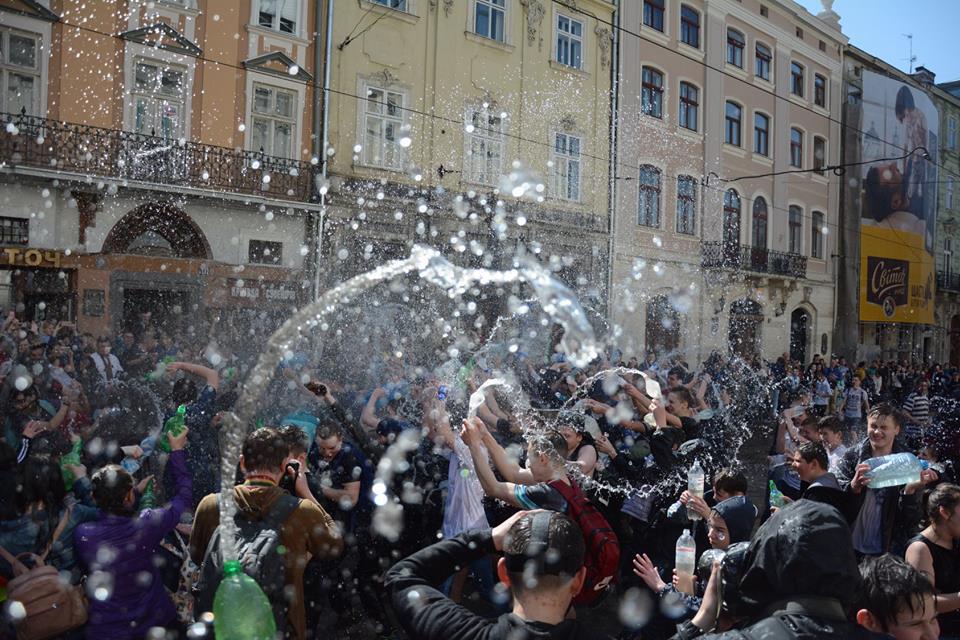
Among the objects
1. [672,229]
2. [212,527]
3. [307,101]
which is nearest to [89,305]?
[307,101]

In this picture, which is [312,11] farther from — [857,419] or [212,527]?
[212,527]

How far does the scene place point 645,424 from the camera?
5.33 meters

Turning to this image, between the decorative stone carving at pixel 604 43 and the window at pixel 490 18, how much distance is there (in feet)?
10.1

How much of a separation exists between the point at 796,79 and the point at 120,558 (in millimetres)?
28394

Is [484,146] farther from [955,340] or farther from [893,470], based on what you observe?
[955,340]

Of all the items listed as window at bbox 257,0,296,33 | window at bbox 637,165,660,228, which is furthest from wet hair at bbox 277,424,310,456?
window at bbox 637,165,660,228

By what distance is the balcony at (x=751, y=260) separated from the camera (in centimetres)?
2300

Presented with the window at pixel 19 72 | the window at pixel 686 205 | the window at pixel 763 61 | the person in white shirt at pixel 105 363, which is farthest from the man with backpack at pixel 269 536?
the window at pixel 763 61

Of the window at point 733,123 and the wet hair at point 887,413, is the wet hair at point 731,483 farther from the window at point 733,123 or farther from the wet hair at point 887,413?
the window at point 733,123

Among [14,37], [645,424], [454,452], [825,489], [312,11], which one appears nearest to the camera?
[825,489]

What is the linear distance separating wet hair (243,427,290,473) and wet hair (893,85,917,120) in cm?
3082

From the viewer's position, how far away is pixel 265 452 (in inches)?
121

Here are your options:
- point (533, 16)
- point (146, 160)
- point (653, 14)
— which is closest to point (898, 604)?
A: point (146, 160)

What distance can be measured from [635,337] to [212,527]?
18399 millimetres
